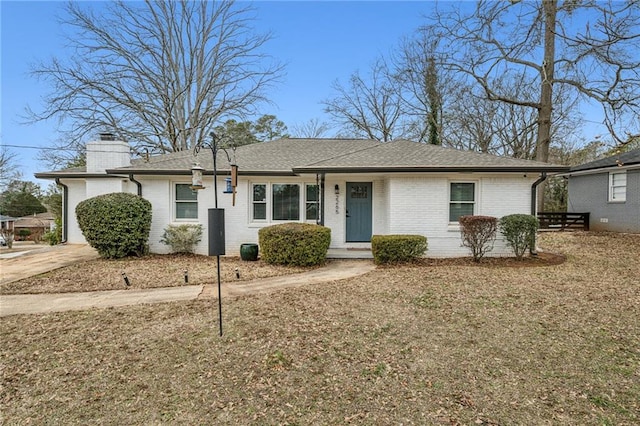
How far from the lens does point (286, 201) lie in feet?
35.6

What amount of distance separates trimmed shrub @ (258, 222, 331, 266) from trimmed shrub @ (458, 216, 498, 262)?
371cm

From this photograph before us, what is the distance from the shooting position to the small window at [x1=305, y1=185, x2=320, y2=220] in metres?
10.8

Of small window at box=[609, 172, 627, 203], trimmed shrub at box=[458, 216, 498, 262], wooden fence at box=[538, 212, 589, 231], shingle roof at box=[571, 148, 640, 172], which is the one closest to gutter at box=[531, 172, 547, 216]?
trimmed shrub at box=[458, 216, 498, 262]

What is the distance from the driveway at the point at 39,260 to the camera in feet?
25.5

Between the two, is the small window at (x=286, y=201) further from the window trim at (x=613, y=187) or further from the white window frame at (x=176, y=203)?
the window trim at (x=613, y=187)

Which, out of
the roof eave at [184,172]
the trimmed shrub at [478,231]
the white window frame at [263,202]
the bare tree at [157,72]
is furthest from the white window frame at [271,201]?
the bare tree at [157,72]

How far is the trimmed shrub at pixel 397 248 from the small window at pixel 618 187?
13.2m

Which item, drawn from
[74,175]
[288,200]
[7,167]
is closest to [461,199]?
[288,200]

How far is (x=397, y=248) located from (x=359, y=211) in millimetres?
2453

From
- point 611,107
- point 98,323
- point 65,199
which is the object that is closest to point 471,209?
point 611,107

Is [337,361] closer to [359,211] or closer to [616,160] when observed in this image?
[359,211]

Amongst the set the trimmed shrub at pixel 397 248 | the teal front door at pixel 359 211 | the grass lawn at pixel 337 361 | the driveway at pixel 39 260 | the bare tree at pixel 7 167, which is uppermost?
the bare tree at pixel 7 167

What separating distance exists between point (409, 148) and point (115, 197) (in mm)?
9237

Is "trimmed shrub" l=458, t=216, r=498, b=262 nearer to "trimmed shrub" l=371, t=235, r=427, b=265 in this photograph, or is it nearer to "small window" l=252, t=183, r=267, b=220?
"trimmed shrub" l=371, t=235, r=427, b=265
